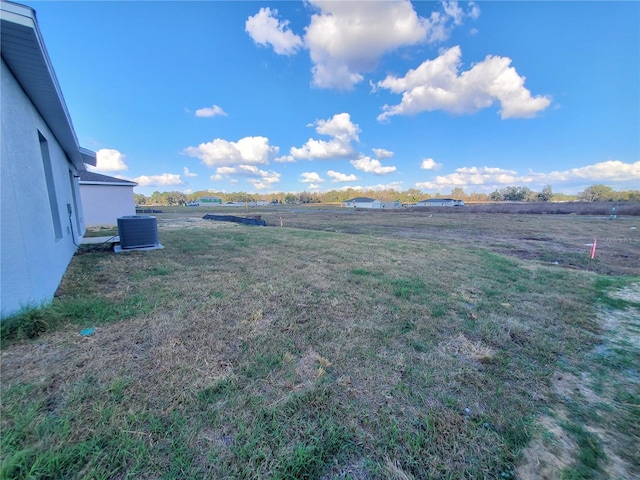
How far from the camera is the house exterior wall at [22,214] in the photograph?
2.53m

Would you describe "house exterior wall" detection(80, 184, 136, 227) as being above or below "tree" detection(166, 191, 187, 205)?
below

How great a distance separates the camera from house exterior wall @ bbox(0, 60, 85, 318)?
2.53 meters

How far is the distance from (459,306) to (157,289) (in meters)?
4.89

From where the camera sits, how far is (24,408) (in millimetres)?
1680

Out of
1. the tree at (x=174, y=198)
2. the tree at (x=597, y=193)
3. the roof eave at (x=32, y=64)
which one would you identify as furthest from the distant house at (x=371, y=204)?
the roof eave at (x=32, y=64)

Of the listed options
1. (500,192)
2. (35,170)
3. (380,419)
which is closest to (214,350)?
(380,419)

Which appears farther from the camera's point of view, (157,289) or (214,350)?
(157,289)

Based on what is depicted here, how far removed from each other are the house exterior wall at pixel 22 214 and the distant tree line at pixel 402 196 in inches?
3235

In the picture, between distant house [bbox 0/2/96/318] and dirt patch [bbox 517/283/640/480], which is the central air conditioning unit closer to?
distant house [bbox 0/2/96/318]

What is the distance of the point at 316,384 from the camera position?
6.98ft

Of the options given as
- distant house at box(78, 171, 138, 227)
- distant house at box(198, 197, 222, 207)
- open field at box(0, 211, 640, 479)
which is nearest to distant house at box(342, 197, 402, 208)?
distant house at box(198, 197, 222, 207)

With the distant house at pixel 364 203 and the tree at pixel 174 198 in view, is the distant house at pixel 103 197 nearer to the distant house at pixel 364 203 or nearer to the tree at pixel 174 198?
the distant house at pixel 364 203

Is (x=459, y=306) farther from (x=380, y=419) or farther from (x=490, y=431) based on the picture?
(x=380, y=419)

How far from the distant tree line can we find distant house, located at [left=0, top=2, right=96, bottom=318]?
8195 cm
